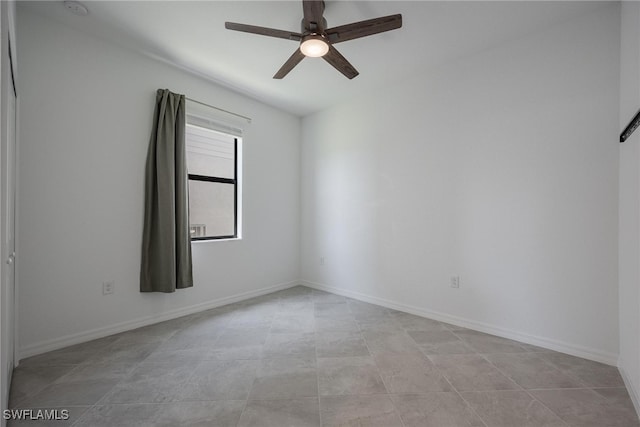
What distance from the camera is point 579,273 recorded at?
217 cm

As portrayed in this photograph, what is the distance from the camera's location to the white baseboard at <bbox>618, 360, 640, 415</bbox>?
5.19ft

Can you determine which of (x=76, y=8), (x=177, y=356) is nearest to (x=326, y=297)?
(x=177, y=356)

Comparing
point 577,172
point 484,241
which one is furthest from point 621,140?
point 484,241

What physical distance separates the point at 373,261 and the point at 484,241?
1271 millimetres

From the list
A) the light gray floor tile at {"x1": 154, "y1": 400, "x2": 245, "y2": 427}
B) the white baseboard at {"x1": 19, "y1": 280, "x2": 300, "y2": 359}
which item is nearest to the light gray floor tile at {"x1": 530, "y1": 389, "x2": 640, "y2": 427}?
the light gray floor tile at {"x1": 154, "y1": 400, "x2": 245, "y2": 427}

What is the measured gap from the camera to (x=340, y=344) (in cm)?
237

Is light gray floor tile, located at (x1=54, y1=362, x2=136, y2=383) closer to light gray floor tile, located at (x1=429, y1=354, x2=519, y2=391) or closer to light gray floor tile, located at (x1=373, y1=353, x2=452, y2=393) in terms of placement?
light gray floor tile, located at (x1=373, y1=353, x2=452, y2=393)

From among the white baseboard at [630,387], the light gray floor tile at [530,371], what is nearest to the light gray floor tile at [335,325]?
the light gray floor tile at [530,371]

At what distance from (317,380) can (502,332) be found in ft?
5.83

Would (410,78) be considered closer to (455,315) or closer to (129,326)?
(455,315)

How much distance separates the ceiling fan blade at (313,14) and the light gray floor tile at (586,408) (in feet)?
8.86

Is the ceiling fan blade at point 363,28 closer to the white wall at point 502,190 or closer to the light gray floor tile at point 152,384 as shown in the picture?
the white wall at point 502,190

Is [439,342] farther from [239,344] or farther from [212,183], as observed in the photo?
[212,183]

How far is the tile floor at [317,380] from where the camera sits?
1.53 metres
